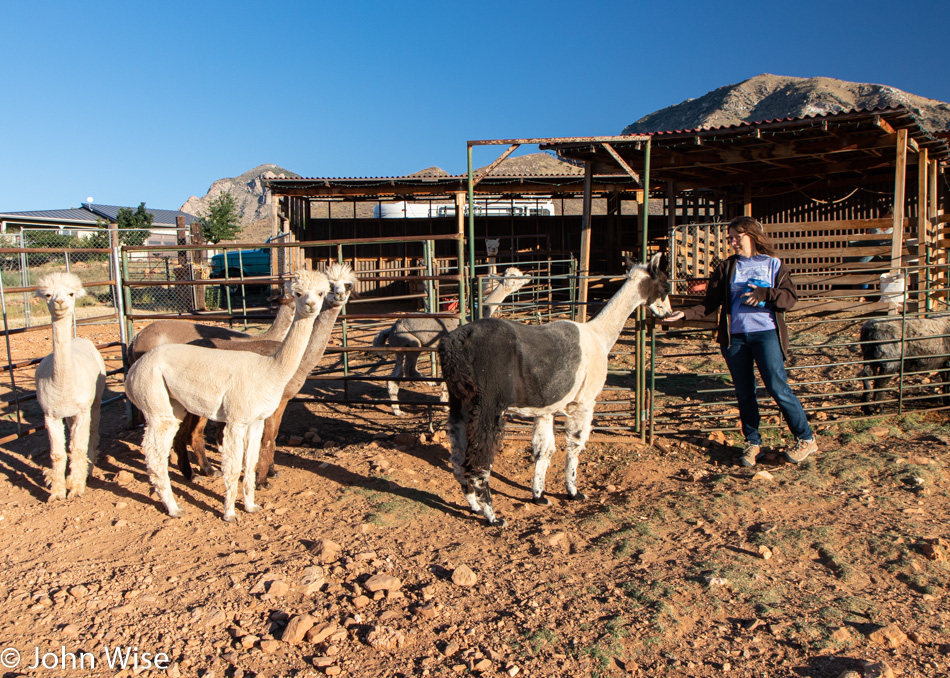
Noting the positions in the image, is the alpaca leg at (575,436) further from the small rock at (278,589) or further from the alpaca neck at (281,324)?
the alpaca neck at (281,324)

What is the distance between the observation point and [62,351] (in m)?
4.84

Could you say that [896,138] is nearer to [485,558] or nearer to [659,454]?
[659,454]

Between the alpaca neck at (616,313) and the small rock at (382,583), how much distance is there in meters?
2.59

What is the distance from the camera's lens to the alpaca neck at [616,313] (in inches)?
207

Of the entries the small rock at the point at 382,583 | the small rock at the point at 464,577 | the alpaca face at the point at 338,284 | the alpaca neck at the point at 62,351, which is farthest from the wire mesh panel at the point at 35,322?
the small rock at the point at 464,577

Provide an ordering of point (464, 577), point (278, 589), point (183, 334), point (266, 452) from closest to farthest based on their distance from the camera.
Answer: point (278, 589) → point (464, 577) → point (266, 452) → point (183, 334)

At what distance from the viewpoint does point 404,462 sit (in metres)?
5.68

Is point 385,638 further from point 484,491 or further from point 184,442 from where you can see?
point 184,442

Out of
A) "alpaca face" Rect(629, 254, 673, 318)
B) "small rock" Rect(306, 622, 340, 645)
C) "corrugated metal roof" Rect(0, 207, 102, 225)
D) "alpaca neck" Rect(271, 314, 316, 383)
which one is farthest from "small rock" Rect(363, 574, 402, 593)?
"corrugated metal roof" Rect(0, 207, 102, 225)

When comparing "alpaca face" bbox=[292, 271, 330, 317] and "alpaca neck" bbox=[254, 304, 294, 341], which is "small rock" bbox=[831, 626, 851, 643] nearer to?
"alpaca face" bbox=[292, 271, 330, 317]

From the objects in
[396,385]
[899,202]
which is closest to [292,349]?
[396,385]

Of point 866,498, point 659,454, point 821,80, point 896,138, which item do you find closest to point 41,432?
point 659,454

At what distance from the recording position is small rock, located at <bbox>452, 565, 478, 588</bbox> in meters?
3.55

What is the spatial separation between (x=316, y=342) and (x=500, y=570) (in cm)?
214
